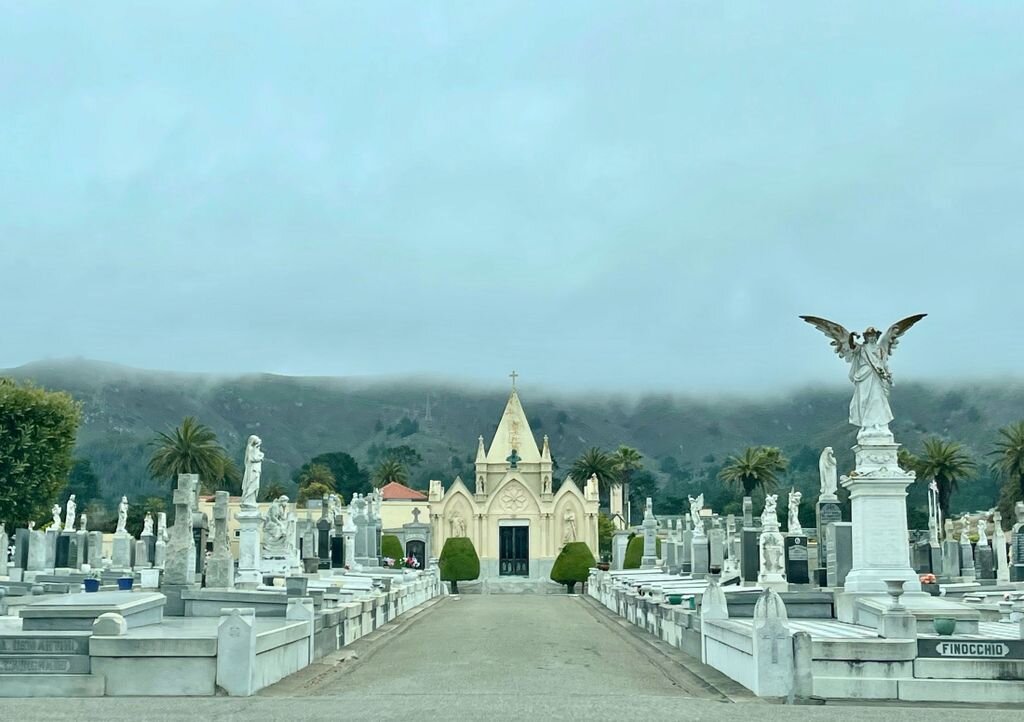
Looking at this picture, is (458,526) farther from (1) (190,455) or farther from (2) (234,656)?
(2) (234,656)

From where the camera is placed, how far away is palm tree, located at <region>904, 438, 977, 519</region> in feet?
240

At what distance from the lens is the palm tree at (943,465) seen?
73.1m

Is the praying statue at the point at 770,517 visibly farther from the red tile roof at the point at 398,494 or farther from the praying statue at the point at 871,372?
the red tile roof at the point at 398,494

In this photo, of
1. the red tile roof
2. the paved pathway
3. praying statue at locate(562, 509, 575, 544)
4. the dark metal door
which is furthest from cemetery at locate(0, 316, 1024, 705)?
the red tile roof

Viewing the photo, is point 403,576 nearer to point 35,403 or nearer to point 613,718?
point 35,403

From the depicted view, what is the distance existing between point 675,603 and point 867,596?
16.8 ft

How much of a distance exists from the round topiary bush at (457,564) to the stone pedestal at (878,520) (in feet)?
132

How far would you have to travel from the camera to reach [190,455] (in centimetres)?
7238

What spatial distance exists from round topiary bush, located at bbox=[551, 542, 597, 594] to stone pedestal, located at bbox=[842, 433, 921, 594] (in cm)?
3806

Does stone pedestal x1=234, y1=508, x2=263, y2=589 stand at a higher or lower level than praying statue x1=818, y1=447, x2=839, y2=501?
lower

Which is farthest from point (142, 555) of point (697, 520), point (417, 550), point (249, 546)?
point (697, 520)

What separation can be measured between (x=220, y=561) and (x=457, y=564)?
35172 millimetres

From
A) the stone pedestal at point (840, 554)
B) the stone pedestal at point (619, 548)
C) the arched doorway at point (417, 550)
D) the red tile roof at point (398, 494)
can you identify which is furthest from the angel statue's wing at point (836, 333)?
the red tile roof at point (398, 494)

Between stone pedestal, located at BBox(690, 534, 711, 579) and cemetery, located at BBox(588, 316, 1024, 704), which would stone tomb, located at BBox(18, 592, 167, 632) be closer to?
cemetery, located at BBox(588, 316, 1024, 704)
